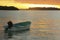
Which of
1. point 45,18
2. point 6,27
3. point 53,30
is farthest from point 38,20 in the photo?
point 6,27

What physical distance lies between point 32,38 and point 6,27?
200 millimetres

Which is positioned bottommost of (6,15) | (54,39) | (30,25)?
(54,39)

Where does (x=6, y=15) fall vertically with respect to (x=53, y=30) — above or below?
above

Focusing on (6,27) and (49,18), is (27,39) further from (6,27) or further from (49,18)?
(49,18)

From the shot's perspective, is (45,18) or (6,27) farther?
(45,18)

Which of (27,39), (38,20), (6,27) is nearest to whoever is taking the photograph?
(27,39)

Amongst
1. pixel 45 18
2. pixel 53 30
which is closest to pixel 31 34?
pixel 53 30

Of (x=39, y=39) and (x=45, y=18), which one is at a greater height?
(x=45, y=18)

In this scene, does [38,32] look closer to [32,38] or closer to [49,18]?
[32,38]

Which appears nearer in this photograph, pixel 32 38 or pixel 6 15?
pixel 32 38

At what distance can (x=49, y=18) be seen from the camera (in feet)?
4.00

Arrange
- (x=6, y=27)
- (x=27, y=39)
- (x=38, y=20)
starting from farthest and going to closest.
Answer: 1. (x=38, y=20)
2. (x=6, y=27)
3. (x=27, y=39)

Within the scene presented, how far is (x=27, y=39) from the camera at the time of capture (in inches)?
33.5

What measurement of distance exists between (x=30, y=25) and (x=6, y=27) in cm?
18
